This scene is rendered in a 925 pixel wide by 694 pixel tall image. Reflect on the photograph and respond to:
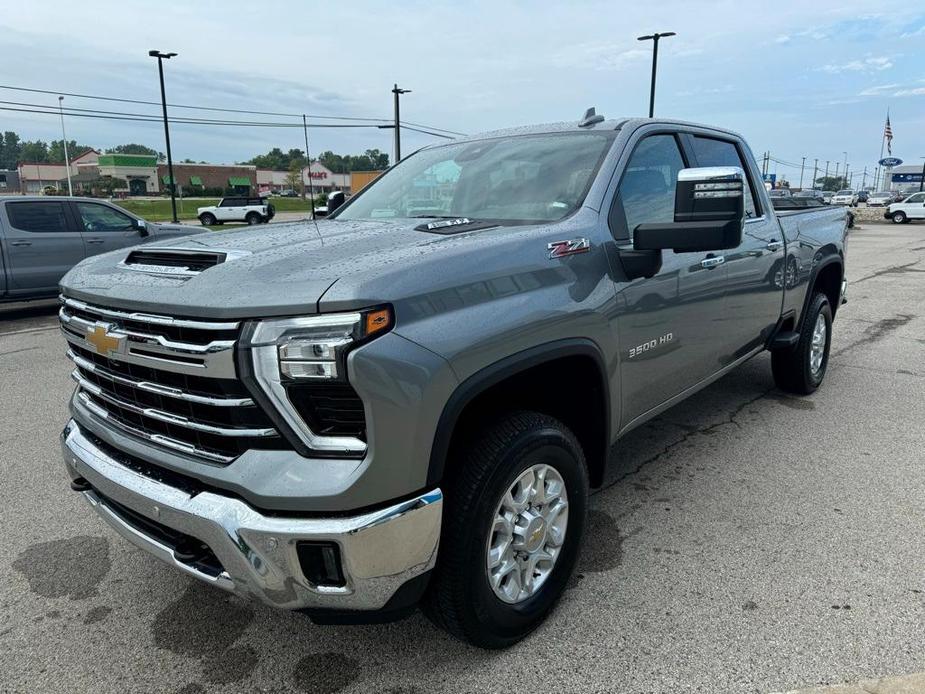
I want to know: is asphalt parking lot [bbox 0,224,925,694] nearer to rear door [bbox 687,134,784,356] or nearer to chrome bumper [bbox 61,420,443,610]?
chrome bumper [bbox 61,420,443,610]

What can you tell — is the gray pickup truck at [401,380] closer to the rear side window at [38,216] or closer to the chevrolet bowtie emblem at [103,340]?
the chevrolet bowtie emblem at [103,340]

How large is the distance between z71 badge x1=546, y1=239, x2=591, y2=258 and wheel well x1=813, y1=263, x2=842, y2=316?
11.4ft

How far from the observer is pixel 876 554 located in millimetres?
3076

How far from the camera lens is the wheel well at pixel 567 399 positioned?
2.46m

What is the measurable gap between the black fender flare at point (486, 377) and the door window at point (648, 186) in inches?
25.4

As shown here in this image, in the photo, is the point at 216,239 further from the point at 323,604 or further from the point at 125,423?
the point at 323,604

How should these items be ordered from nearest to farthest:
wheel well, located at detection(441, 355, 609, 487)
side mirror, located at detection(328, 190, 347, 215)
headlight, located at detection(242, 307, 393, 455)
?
1. headlight, located at detection(242, 307, 393, 455)
2. wheel well, located at detection(441, 355, 609, 487)
3. side mirror, located at detection(328, 190, 347, 215)

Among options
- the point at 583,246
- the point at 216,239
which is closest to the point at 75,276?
the point at 216,239

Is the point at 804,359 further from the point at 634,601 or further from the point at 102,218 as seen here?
the point at 102,218

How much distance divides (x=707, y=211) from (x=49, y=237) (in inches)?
382

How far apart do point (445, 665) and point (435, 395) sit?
3.47 feet

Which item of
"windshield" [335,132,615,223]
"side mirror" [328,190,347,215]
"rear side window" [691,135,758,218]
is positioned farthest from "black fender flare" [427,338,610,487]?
"side mirror" [328,190,347,215]

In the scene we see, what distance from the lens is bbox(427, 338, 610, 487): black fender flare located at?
6.68ft

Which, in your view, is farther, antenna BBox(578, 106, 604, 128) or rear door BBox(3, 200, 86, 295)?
rear door BBox(3, 200, 86, 295)
